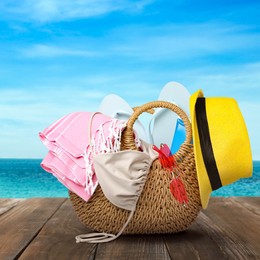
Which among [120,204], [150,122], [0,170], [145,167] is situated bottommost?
[0,170]

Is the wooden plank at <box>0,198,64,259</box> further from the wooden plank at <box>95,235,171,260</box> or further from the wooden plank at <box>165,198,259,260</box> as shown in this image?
the wooden plank at <box>165,198,259,260</box>

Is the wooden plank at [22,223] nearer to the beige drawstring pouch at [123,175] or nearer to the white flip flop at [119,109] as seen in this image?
the beige drawstring pouch at [123,175]

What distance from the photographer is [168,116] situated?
1730 mm

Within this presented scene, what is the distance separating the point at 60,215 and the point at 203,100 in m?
0.82

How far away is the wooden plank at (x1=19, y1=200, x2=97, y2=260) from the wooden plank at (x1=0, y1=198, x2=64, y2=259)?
0.03m

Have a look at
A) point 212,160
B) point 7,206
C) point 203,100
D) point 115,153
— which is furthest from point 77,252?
point 7,206

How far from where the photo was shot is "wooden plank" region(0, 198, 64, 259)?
146 cm

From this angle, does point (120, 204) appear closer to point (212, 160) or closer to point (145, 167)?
point (145, 167)

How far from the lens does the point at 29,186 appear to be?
10.0 meters

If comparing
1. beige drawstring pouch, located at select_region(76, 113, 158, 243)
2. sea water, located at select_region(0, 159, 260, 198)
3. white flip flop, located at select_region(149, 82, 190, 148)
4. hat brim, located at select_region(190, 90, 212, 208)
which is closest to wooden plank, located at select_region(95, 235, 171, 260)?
beige drawstring pouch, located at select_region(76, 113, 158, 243)

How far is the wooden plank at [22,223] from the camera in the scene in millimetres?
1459

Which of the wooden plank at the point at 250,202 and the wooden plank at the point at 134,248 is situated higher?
the wooden plank at the point at 134,248

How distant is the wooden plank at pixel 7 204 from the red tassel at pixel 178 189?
2.90 feet

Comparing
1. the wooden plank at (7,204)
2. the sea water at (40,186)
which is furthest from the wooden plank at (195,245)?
the sea water at (40,186)
